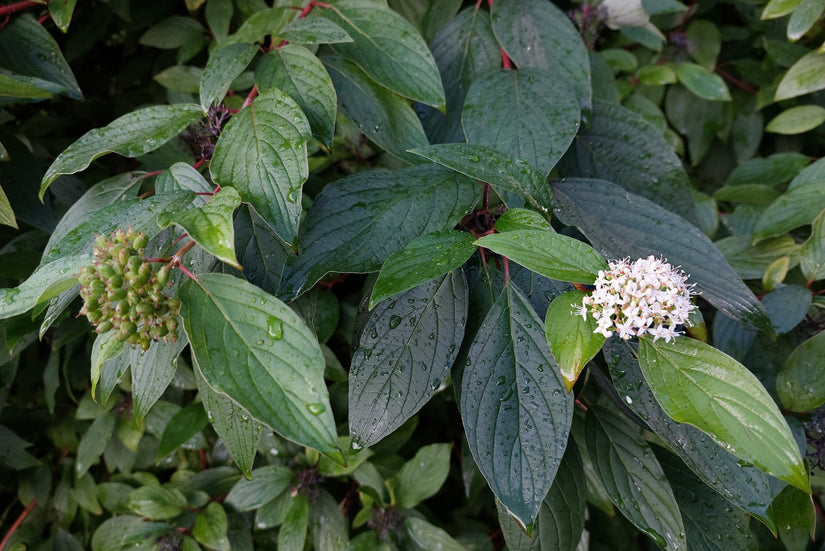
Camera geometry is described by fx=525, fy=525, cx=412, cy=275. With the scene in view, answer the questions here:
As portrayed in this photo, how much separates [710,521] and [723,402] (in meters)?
0.37

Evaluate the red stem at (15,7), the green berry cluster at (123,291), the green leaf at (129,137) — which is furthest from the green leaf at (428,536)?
the red stem at (15,7)

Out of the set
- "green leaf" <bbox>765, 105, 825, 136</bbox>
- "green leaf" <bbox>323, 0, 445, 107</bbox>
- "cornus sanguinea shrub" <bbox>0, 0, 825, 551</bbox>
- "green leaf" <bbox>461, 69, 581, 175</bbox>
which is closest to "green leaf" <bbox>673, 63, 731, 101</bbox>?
"cornus sanguinea shrub" <bbox>0, 0, 825, 551</bbox>

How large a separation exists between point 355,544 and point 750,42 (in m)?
1.84

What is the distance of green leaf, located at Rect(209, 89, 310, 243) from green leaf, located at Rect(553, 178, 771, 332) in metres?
0.40

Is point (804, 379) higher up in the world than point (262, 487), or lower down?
higher up

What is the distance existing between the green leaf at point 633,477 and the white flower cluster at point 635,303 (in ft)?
0.82

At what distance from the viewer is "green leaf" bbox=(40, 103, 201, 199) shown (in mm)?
700

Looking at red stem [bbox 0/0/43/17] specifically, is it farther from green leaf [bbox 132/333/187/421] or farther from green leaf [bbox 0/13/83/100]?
green leaf [bbox 132/333/187/421]

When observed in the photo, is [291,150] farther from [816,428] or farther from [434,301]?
[816,428]

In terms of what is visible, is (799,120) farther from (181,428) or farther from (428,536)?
(181,428)

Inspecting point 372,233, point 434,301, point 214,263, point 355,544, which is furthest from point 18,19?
point 355,544

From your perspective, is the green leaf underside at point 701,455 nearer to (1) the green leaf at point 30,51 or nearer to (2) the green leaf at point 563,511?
(2) the green leaf at point 563,511

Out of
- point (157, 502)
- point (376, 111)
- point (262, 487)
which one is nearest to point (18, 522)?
point (157, 502)

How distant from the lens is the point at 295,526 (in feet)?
3.37
